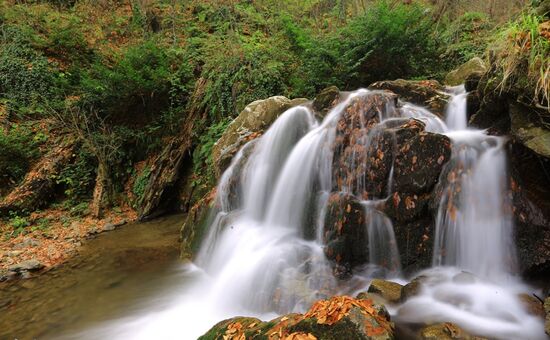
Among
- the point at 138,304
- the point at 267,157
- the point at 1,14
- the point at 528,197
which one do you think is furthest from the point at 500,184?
the point at 1,14

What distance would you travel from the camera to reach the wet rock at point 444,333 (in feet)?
8.63

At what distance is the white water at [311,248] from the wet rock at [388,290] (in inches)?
7.0

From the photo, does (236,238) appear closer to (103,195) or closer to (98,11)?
(103,195)

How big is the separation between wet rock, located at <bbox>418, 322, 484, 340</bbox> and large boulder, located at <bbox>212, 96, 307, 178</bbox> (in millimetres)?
5248

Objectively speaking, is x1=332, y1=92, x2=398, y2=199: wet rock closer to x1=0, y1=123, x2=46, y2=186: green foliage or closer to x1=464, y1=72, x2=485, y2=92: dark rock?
x1=464, y1=72, x2=485, y2=92: dark rock

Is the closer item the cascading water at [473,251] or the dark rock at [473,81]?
the cascading water at [473,251]

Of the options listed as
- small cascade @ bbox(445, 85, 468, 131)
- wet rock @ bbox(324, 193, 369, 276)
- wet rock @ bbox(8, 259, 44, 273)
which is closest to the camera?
wet rock @ bbox(324, 193, 369, 276)

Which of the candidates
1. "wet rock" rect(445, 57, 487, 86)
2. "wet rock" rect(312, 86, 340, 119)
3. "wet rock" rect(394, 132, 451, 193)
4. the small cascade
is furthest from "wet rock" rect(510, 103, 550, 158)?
"wet rock" rect(445, 57, 487, 86)

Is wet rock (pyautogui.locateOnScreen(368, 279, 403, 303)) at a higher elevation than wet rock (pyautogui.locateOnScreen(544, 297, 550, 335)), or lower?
lower

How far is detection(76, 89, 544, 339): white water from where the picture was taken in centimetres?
332

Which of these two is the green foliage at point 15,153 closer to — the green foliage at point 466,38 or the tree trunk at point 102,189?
the tree trunk at point 102,189

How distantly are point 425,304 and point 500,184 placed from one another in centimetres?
161

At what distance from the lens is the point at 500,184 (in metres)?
3.62

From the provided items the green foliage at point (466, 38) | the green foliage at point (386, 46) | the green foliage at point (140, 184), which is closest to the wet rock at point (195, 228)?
the green foliage at point (140, 184)
